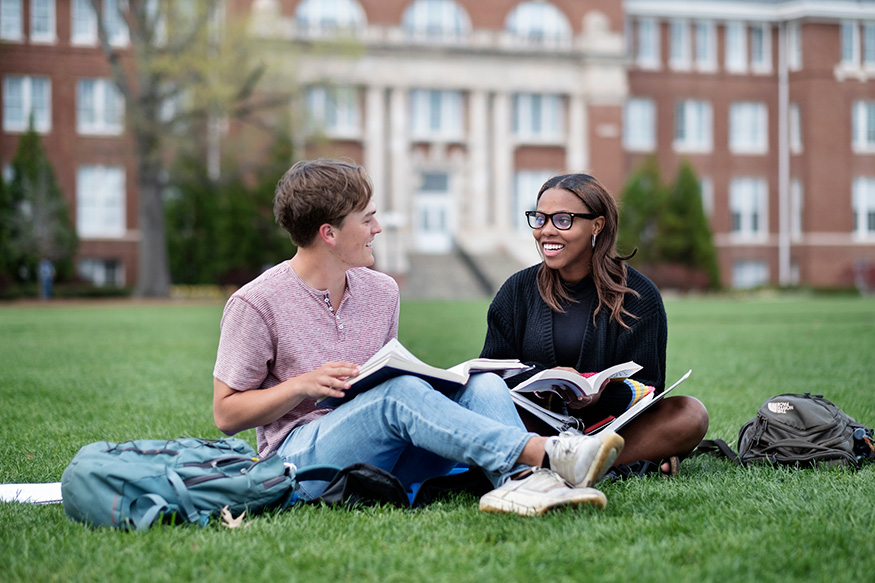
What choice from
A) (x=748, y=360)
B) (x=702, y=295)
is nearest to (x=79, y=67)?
(x=702, y=295)

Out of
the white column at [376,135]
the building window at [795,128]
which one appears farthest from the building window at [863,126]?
the white column at [376,135]

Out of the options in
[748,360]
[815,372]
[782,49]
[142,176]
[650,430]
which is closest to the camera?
[650,430]

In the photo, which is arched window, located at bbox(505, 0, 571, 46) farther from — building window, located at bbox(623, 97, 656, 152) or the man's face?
the man's face

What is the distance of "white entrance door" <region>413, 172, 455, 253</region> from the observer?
129ft

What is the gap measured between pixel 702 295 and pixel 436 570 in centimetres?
3367

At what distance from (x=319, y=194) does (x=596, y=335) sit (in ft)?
4.97

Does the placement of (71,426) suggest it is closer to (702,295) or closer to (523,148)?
(702,295)

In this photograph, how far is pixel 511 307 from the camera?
4641mm

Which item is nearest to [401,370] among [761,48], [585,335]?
[585,335]

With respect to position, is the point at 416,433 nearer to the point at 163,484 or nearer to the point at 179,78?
the point at 163,484

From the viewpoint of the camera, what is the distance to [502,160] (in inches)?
1526

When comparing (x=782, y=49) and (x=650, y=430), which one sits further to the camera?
(x=782, y=49)

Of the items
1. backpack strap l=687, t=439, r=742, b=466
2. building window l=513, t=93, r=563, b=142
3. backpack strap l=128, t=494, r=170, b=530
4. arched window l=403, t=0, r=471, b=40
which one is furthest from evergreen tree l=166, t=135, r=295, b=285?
backpack strap l=128, t=494, r=170, b=530

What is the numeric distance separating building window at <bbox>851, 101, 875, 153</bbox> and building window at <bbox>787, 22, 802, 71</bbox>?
3.16m
